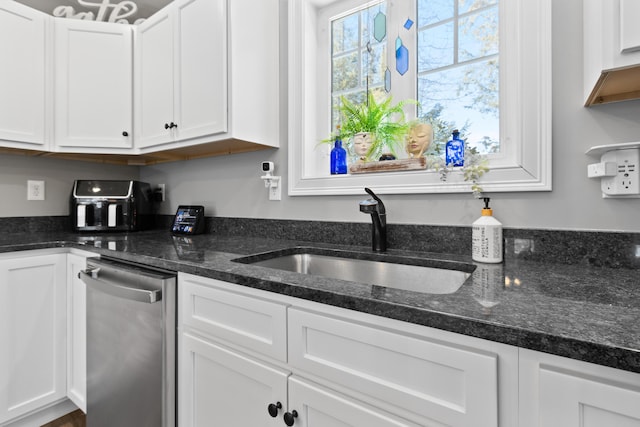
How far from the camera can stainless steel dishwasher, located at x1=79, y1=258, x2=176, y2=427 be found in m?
1.05

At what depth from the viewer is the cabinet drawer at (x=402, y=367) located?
55 centimetres

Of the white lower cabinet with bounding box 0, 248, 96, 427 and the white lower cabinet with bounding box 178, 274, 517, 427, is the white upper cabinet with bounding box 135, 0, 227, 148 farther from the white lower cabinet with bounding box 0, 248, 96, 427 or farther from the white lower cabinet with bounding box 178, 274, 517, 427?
the white lower cabinet with bounding box 178, 274, 517, 427

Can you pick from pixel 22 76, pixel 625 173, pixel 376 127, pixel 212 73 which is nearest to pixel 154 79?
pixel 212 73

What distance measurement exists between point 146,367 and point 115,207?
46.9 inches

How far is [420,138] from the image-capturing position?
4.40ft

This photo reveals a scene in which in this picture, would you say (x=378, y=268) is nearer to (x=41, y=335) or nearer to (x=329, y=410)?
(x=329, y=410)

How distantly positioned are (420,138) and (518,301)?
0.87 m

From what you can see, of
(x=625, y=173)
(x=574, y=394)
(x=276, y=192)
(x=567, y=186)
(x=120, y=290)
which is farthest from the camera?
(x=276, y=192)

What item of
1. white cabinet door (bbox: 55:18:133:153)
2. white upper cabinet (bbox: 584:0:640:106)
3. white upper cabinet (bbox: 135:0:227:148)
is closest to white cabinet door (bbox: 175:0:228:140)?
white upper cabinet (bbox: 135:0:227:148)

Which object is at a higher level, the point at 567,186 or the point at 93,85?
the point at 93,85

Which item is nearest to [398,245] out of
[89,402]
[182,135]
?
[182,135]

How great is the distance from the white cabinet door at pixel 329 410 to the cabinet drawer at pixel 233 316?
91 millimetres

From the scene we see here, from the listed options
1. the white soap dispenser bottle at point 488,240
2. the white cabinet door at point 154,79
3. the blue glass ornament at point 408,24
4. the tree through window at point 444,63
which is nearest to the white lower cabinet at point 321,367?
the white soap dispenser bottle at point 488,240

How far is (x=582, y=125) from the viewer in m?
1.00
